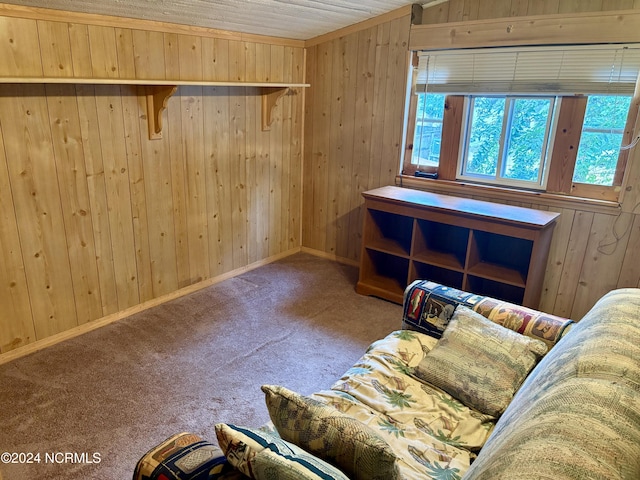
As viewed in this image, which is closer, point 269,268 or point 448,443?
point 448,443

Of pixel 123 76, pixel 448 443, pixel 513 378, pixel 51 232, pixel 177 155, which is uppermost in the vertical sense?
pixel 123 76

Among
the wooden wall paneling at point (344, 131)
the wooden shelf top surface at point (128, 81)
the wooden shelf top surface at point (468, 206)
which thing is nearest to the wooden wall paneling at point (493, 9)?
the wooden wall paneling at point (344, 131)

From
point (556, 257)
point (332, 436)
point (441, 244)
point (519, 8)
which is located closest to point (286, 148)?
point (441, 244)

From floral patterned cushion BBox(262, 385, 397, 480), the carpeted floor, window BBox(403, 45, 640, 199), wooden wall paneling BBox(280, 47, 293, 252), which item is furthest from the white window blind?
floral patterned cushion BBox(262, 385, 397, 480)

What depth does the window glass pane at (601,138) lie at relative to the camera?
2875mm

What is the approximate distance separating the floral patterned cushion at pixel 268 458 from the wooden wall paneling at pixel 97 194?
216 centimetres

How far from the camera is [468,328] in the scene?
1.96m

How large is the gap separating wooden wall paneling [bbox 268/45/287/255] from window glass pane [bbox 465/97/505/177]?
5.14ft

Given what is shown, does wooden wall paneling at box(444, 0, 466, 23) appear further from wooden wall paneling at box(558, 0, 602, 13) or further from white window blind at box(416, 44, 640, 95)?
wooden wall paneling at box(558, 0, 602, 13)

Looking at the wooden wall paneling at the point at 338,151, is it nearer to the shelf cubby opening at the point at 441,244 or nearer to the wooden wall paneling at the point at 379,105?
the wooden wall paneling at the point at 379,105

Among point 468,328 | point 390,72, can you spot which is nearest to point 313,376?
point 468,328

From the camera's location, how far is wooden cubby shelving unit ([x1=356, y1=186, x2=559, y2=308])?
2.90 meters

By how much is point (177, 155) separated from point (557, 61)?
2.57 meters

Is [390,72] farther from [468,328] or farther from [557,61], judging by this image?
[468,328]
